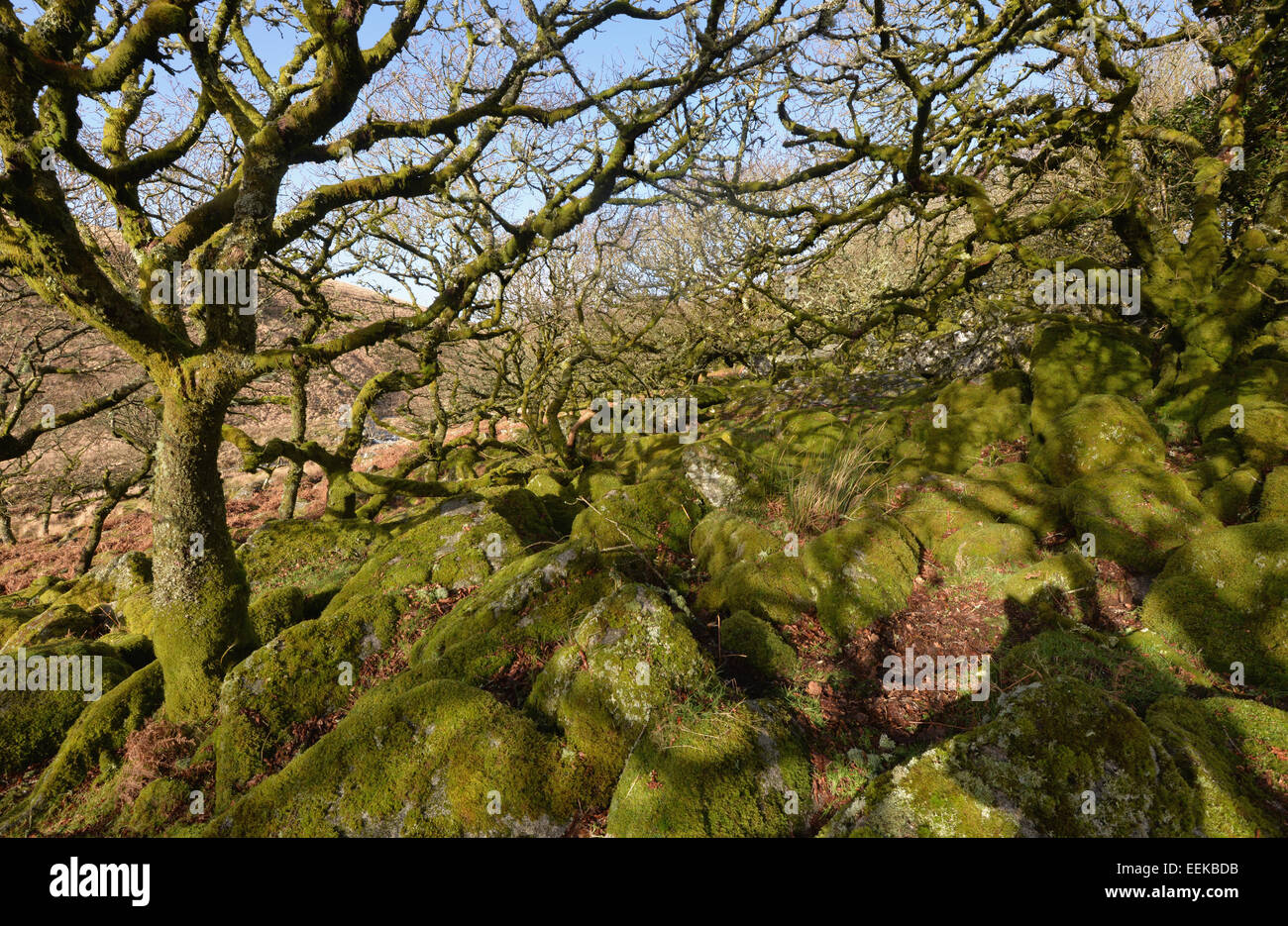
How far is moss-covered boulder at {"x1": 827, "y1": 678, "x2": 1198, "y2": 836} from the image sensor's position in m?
2.15

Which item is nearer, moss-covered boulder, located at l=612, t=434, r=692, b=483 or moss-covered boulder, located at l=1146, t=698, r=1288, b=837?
moss-covered boulder, located at l=1146, t=698, r=1288, b=837

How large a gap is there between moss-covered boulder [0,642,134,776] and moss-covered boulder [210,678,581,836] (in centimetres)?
443

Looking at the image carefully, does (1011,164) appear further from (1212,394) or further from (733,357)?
(733,357)

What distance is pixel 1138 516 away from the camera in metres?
4.63

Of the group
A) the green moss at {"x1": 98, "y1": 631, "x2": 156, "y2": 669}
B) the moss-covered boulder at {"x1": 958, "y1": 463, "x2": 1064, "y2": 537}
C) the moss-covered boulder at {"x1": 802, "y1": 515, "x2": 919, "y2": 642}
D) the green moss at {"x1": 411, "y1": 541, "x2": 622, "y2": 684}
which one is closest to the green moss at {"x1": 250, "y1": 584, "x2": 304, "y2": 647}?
the green moss at {"x1": 98, "y1": 631, "x2": 156, "y2": 669}

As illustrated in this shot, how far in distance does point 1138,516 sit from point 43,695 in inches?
429

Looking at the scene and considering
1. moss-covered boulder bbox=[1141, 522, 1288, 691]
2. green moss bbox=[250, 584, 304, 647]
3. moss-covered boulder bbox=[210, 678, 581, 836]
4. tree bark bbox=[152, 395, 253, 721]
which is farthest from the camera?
green moss bbox=[250, 584, 304, 647]

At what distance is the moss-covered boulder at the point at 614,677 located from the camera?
3.20 metres

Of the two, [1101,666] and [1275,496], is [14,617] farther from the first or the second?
[1275,496]

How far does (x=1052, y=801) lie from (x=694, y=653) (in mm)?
1858

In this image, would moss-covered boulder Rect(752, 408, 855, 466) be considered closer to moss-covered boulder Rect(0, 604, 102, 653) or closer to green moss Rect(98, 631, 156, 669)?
green moss Rect(98, 631, 156, 669)

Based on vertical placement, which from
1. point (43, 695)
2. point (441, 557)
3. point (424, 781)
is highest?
point (441, 557)

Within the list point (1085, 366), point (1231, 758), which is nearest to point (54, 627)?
point (1231, 758)
